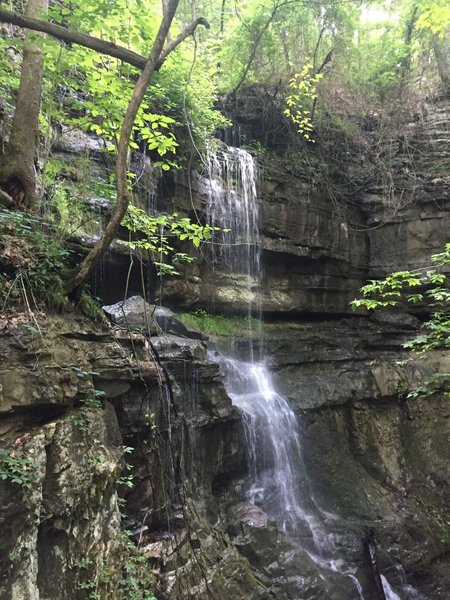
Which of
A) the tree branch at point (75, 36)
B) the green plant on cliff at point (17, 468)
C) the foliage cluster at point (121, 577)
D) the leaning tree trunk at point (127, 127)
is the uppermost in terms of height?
the tree branch at point (75, 36)

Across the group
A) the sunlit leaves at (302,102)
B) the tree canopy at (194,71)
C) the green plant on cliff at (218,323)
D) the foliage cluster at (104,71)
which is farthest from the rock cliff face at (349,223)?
the foliage cluster at (104,71)

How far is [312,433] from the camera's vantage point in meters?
8.53

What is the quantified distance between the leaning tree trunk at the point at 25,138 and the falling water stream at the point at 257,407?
2.54 metres

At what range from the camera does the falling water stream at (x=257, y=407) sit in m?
6.99

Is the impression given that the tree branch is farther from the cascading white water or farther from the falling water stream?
the cascading white water

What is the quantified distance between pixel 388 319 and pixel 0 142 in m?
9.66

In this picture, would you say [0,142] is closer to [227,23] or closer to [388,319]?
[388,319]

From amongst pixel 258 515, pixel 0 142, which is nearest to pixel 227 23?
pixel 0 142

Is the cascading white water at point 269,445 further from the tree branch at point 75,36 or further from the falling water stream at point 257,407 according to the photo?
the tree branch at point 75,36

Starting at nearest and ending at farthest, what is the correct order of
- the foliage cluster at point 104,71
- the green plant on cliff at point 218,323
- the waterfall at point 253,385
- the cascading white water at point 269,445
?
the foliage cluster at point 104,71, the cascading white water at point 269,445, the waterfall at point 253,385, the green plant on cliff at point 218,323

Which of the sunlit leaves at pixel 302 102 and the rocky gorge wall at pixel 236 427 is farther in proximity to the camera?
the sunlit leaves at pixel 302 102

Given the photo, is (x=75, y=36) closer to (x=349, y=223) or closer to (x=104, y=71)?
(x=104, y=71)

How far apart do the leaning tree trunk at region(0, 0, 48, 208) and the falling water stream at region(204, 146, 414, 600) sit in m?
2.54

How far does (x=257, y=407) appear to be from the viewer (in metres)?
8.08
